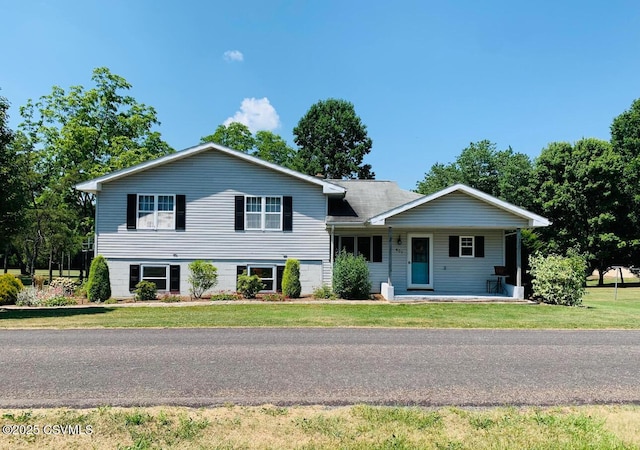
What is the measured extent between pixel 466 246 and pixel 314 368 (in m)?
14.5

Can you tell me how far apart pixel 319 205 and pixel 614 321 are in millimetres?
11226

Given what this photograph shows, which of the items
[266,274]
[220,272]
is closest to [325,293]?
[266,274]

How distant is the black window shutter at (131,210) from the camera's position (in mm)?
18344

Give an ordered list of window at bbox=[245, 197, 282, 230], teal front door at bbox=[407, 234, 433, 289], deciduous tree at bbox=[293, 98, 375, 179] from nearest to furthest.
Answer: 1. window at bbox=[245, 197, 282, 230]
2. teal front door at bbox=[407, 234, 433, 289]
3. deciduous tree at bbox=[293, 98, 375, 179]

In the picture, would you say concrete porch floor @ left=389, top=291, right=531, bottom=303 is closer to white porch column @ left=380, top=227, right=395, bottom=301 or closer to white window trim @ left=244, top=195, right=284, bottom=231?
white porch column @ left=380, top=227, right=395, bottom=301

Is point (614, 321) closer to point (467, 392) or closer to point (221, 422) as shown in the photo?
point (467, 392)

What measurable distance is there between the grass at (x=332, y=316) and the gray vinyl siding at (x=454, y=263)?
353 centimetres

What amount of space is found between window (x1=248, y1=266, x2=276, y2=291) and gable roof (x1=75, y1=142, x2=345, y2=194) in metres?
4.11

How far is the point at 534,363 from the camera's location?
7.15 metres

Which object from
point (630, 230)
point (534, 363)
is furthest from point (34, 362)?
point (630, 230)

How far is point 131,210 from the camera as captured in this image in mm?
18375

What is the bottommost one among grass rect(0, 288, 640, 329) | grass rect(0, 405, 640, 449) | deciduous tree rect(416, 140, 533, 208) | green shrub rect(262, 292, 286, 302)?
grass rect(0, 288, 640, 329)

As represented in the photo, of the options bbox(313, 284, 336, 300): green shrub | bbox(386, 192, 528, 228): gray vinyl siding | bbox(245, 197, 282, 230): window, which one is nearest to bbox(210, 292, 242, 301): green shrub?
bbox(245, 197, 282, 230): window

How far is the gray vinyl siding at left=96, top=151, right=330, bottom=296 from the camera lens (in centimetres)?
1838
